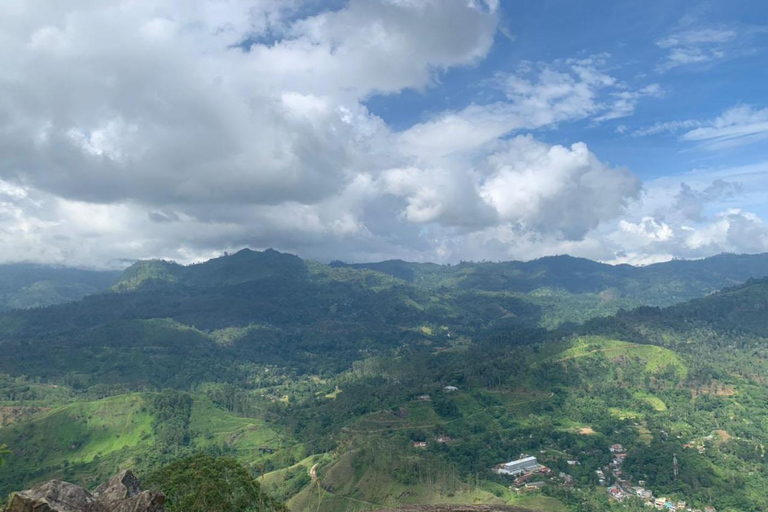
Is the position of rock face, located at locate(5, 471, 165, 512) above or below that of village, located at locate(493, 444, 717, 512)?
above

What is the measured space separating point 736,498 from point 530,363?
73626mm

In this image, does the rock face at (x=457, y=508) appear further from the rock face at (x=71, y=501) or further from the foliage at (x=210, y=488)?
the rock face at (x=71, y=501)

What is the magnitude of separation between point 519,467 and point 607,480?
15.6 meters

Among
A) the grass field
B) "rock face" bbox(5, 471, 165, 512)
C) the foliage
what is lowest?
the grass field

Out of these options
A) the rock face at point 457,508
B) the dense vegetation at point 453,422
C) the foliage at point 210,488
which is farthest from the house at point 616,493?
the foliage at point 210,488

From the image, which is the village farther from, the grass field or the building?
the grass field

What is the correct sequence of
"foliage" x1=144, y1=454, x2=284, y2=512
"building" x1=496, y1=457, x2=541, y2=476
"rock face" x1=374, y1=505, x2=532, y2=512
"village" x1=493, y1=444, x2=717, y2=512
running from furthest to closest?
1. "building" x1=496, y1=457, x2=541, y2=476
2. "village" x1=493, y1=444, x2=717, y2=512
3. "foliage" x1=144, y1=454, x2=284, y2=512
4. "rock face" x1=374, y1=505, x2=532, y2=512

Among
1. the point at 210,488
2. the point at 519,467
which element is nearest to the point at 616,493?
the point at 519,467

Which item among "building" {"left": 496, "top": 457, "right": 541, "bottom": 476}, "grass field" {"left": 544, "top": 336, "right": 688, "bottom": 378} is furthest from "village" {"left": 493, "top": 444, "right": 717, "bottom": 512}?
"grass field" {"left": 544, "top": 336, "right": 688, "bottom": 378}

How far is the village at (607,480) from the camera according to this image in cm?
7731

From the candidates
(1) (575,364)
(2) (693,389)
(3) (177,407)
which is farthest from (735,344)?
(3) (177,407)

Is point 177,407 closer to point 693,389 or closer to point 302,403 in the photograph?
point 302,403

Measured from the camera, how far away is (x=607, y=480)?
86438 millimetres

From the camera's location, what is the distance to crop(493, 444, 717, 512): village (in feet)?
254
